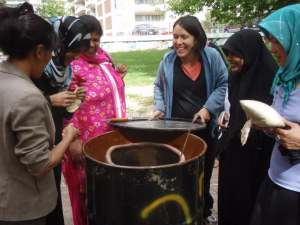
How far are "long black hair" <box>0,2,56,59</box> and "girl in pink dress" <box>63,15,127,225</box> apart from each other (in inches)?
34.7

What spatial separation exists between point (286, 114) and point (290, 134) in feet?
0.47

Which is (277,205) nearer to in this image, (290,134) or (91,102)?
(290,134)

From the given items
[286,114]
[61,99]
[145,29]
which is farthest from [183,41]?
[145,29]

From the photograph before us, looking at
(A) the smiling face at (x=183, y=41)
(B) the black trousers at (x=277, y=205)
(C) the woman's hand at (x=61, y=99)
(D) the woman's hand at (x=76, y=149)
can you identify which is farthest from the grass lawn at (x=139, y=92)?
(B) the black trousers at (x=277, y=205)

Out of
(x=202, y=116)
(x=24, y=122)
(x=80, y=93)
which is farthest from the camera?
(x=202, y=116)

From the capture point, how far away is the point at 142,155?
229cm

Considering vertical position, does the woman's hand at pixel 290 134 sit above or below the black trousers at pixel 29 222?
above

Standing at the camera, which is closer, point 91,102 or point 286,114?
point 286,114

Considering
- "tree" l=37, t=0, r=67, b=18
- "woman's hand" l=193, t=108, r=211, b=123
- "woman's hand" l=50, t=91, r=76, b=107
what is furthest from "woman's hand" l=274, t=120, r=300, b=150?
"tree" l=37, t=0, r=67, b=18

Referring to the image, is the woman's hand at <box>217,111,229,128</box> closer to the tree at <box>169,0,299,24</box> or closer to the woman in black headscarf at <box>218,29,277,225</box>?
the woman in black headscarf at <box>218,29,277,225</box>

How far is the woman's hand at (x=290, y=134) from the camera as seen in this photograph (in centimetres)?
177

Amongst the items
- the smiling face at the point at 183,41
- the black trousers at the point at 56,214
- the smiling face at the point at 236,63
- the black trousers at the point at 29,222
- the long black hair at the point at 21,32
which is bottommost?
the black trousers at the point at 56,214

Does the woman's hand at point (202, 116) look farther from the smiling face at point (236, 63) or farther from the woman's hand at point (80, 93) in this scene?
the woman's hand at point (80, 93)

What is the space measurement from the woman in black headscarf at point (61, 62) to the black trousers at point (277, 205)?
118 cm
